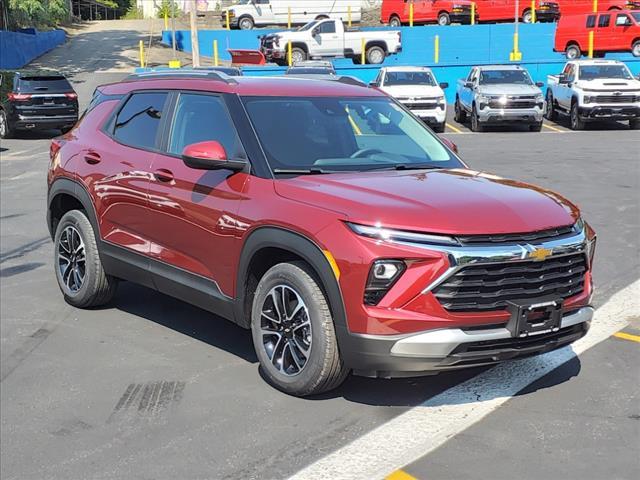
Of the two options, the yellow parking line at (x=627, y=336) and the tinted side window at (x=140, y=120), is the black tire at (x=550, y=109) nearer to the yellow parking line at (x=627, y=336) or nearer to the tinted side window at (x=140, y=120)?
the yellow parking line at (x=627, y=336)

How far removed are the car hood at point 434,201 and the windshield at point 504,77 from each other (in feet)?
62.9

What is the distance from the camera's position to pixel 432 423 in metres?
4.29

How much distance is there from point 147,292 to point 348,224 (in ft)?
11.4


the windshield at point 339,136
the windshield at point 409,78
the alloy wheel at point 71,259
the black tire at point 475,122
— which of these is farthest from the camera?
the windshield at point 409,78

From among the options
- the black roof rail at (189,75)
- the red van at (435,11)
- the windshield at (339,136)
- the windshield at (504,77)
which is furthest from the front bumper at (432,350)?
the red van at (435,11)

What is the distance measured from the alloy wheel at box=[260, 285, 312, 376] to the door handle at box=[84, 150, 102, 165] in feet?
7.60

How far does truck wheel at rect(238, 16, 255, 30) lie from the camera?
4528 cm

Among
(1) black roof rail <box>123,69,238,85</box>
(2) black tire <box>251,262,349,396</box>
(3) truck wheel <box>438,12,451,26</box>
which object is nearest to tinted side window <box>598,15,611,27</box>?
(3) truck wheel <box>438,12,451,26</box>

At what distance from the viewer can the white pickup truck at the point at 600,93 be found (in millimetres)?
22391

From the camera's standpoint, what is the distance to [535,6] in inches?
1638

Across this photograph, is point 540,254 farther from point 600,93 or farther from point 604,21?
point 604,21

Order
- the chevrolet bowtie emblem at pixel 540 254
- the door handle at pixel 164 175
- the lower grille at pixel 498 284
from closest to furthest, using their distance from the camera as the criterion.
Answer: the lower grille at pixel 498 284
the chevrolet bowtie emblem at pixel 540 254
the door handle at pixel 164 175

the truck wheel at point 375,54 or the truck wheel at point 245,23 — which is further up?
the truck wheel at point 245,23

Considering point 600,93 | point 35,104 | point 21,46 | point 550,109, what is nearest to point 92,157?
point 35,104
